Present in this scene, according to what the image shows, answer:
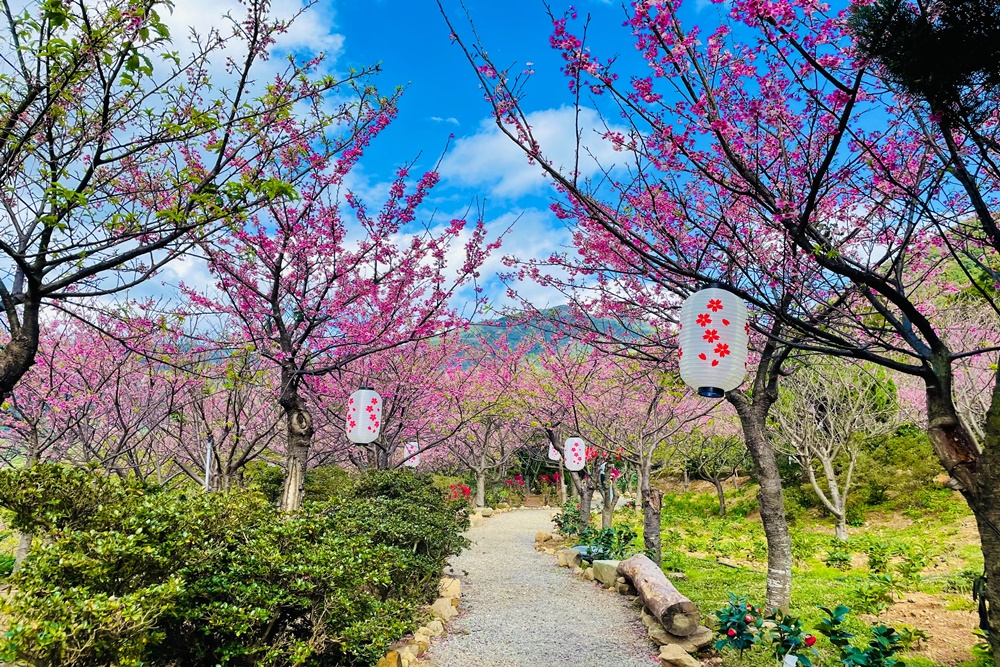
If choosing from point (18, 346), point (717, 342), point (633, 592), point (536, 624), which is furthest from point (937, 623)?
point (18, 346)

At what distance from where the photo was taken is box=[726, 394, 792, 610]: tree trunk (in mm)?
5172

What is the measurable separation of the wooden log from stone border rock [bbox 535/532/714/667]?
9cm

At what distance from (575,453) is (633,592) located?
412 cm

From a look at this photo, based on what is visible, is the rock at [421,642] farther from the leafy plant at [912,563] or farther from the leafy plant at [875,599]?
the leafy plant at [912,563]

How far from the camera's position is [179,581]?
2.97 metres

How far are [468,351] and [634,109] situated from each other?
10.8 meters

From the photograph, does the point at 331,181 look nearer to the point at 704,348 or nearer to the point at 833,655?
the point at 704,348

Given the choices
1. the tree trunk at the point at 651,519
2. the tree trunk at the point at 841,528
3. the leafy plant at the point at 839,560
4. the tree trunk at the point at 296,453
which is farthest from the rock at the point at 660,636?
the tree trunk at the point at 841,528

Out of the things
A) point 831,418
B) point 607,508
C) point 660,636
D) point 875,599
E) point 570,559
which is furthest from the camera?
point 831,418

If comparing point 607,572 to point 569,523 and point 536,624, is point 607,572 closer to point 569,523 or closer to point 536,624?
point 536,624

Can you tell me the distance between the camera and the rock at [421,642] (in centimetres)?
521

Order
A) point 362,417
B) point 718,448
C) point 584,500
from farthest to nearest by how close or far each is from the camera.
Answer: point 718,448
point 584,500
point 362,417

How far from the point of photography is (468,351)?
1405cm

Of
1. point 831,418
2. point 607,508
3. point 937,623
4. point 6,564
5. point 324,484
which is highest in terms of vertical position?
point 831,418
